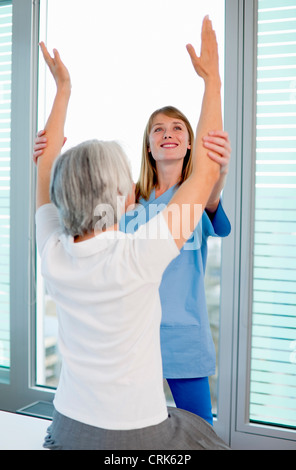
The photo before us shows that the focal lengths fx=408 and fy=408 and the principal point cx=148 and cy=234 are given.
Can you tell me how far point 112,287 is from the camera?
0.81m

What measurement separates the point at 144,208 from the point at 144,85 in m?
0.90

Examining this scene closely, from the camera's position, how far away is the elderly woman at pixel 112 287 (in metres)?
0.81

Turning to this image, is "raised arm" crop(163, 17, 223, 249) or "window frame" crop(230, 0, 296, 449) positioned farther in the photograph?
"window frame" crop(230, 0, 296, 449)

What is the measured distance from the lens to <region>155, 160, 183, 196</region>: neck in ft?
4.99

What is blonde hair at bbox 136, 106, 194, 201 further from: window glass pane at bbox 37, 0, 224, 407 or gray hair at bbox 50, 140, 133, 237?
gray hair at bbox 50, 140, 133, 237

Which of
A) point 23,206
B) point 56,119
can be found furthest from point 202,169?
point 23,206

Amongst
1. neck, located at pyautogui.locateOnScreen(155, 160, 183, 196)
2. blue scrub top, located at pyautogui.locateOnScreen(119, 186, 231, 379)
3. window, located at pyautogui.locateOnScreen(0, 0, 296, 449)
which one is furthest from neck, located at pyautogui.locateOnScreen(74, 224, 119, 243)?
window, located at pyautogui.locateOnScreen(0, 0, 296, 449)

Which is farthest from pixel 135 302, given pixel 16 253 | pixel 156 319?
pixel 16 253

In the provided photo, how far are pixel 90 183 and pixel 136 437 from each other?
53 centimetres

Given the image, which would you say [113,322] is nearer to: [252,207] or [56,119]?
[56,119]

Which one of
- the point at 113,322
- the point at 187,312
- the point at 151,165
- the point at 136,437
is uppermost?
the point at 151,165

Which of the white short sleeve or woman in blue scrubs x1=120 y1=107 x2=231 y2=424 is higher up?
the white short sleeve

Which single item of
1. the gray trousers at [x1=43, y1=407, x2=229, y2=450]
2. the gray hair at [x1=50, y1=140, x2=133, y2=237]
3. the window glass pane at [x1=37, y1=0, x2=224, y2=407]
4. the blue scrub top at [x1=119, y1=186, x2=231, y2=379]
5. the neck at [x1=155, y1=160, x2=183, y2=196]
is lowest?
the gray trousers at [x1=43, y1=407, x2=229, y2=450]
